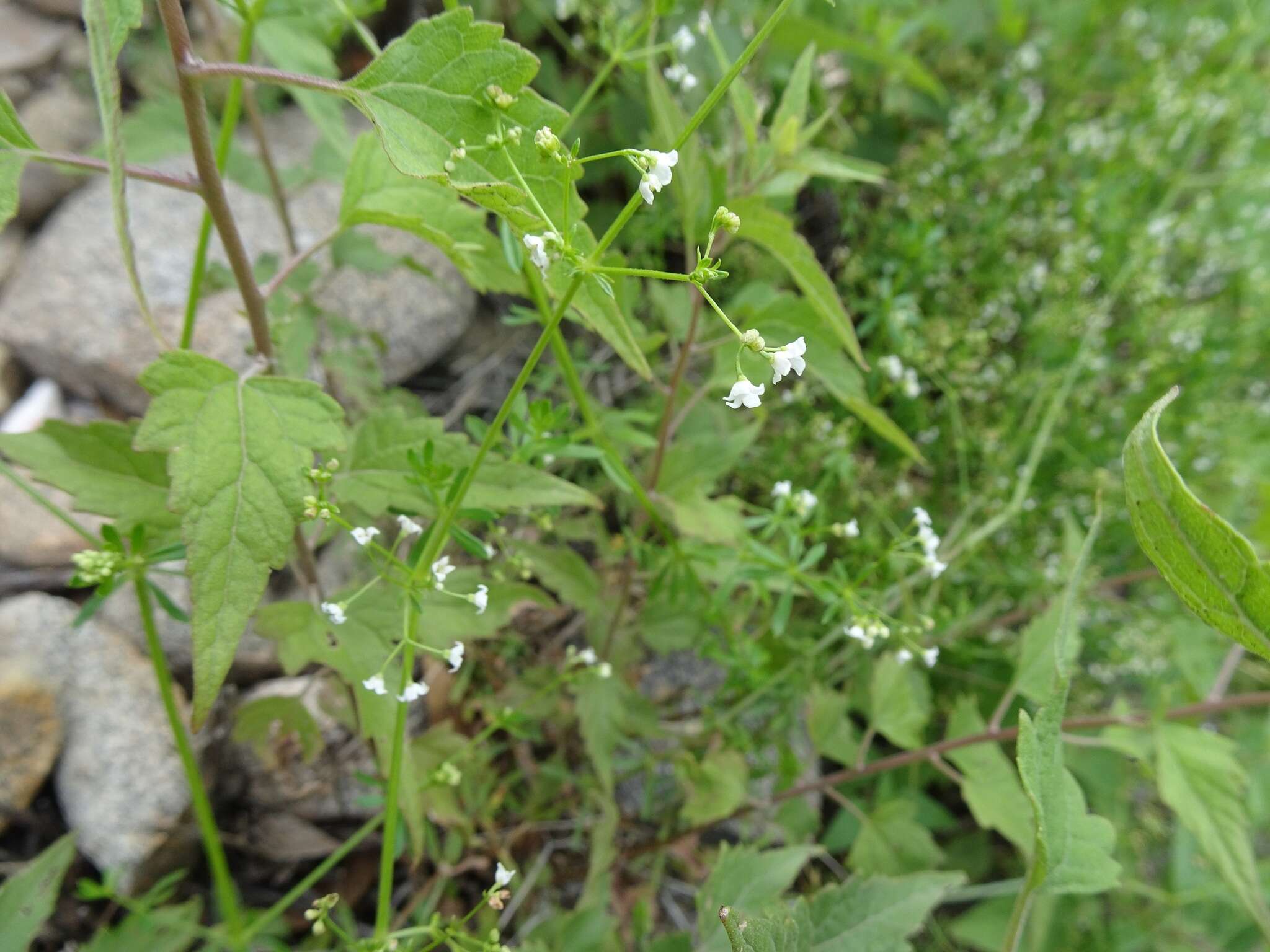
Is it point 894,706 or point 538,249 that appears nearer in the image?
point 538,249

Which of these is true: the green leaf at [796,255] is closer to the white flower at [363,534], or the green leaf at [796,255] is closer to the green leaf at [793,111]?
the green leaf at [793,111]

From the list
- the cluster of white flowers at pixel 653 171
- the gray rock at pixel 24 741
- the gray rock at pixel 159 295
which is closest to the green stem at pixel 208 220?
the cluster of white flowers at pixel 653 171

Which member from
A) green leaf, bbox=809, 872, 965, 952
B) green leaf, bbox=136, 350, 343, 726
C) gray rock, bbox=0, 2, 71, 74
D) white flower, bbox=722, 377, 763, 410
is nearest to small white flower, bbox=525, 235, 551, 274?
white flower, bbox=722, 377, 763, 410

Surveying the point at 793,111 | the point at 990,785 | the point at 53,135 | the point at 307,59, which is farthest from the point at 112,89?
the point at 53,135

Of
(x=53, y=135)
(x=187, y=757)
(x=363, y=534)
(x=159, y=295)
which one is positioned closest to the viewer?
(x=363, y=534)

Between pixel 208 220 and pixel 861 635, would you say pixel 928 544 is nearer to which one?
pixel 861 635

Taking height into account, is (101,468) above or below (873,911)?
above
